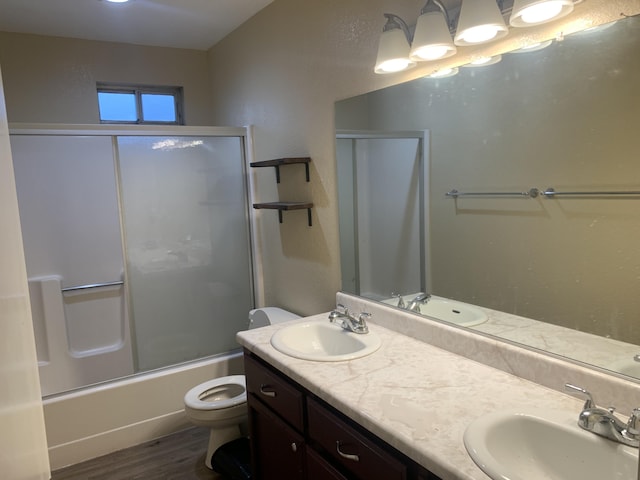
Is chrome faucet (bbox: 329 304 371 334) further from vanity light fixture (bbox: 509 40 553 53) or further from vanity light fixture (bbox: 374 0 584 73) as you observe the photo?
vanity light fixture (bbox: 509 40 553 53)

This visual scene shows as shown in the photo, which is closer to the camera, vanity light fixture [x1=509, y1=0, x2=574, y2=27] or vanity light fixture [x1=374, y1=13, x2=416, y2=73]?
vanity light fixture [x1=509, y1=0, x2=574, y2=27]

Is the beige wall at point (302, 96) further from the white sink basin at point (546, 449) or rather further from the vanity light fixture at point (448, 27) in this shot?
the white sink basin at point (546, 449)

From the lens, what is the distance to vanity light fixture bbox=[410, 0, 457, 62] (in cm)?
158

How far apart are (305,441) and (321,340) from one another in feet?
1.78

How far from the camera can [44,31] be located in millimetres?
2959

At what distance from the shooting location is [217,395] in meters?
2.62

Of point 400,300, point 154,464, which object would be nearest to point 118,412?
point 154,464

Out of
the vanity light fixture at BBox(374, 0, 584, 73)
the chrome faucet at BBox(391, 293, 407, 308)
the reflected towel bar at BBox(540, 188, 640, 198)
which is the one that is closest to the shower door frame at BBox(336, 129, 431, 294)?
the chrome faucet at BBox(391, 293, 407, 308)

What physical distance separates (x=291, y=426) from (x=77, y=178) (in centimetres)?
249

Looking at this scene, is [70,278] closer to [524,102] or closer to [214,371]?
[214,371]

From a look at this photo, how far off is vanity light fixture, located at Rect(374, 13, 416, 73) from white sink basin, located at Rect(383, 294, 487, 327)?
941 millimetres

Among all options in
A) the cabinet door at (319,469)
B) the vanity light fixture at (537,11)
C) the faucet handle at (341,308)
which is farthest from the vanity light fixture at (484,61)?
the cabinet door at (319,469)

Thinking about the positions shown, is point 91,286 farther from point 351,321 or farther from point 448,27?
point 448,27

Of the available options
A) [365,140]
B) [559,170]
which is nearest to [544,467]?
[559,170]
